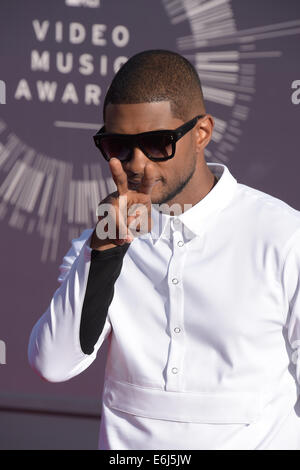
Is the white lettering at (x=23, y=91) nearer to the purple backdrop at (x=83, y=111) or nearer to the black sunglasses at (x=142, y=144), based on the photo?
the purple backdrop at (x=83, y=111)

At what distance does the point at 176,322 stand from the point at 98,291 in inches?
8.8

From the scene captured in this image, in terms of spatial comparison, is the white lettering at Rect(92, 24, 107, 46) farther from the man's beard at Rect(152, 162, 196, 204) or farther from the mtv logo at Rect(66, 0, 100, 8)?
the man's beard at Rect(152, 162, 196, 204)

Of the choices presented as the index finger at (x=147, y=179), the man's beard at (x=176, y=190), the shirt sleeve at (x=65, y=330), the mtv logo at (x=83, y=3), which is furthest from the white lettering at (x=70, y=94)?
the index finger at (x=147, y=179)

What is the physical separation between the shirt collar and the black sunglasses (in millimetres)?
147

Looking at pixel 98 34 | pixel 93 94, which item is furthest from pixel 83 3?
pixel 93 94

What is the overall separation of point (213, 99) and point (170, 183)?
1546 mm

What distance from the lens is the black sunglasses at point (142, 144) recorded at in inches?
56.9

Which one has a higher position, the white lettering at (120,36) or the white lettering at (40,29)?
the white lettering at (40,29)

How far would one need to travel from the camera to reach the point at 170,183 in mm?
1522

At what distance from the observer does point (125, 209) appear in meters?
1.21

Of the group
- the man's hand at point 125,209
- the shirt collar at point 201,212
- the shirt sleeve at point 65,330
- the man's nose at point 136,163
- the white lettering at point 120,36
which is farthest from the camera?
the white lettering at point 120,36

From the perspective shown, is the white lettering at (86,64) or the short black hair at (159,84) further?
the white lettering at (86,64)

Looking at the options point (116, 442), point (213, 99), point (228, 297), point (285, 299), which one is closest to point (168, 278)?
point (228, 297)
